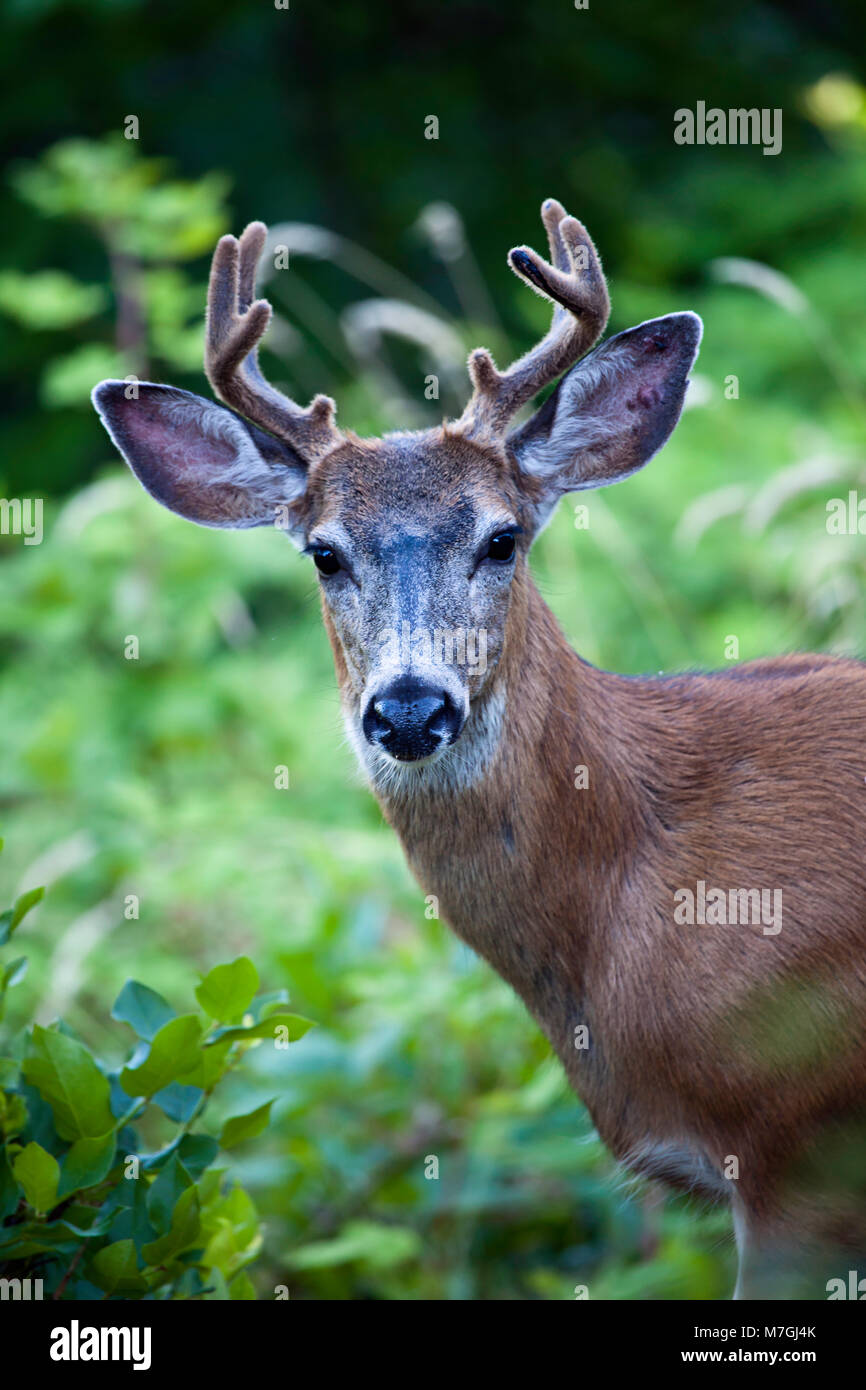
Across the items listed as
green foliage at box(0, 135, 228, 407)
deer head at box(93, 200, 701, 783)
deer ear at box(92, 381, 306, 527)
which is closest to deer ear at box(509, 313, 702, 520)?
deer head at box(93, 200, 701, 783)

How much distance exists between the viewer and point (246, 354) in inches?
146

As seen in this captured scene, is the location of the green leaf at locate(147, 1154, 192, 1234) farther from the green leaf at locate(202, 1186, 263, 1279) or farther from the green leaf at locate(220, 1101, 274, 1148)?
the green leaf at locate(202, 1186, 263, 1279)

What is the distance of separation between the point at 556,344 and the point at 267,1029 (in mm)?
1790

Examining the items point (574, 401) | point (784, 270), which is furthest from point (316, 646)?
point (574, 401)

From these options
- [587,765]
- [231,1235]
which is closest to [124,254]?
[587,765]

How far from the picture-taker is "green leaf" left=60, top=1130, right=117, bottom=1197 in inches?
111

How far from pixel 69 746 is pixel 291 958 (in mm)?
1826

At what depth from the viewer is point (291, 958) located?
5445 mm

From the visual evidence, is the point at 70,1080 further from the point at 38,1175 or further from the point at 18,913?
the point at 18,913

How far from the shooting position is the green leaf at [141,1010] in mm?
3109

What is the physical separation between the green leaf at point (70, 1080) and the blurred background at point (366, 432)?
139 centimetres
